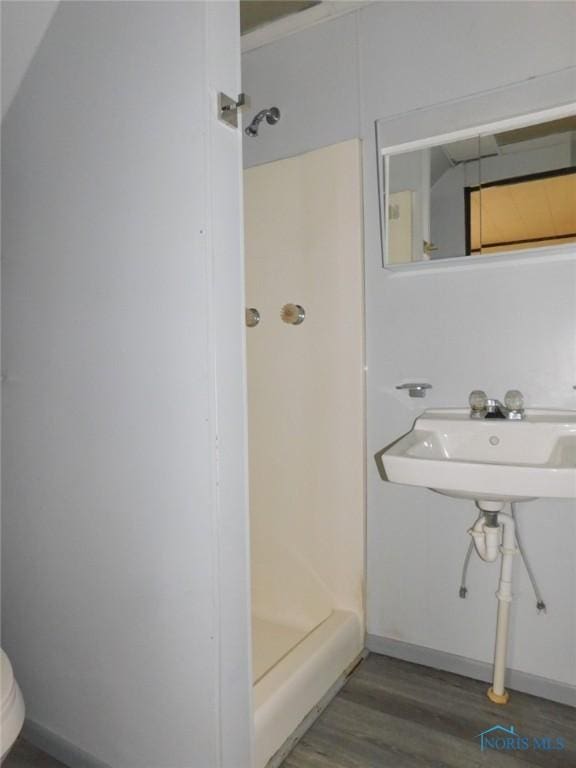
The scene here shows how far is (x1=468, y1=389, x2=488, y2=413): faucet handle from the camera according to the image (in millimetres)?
1579

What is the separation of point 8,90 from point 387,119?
1.16 metres

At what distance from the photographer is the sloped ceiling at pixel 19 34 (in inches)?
51.0

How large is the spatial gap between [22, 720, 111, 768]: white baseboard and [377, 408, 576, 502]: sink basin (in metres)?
1.08

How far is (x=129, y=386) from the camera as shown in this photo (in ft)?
3.83

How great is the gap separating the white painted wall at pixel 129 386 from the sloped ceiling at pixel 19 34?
36 millimetres

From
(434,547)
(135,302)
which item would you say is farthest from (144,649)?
(434,547)

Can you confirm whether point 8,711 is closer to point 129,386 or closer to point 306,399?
point 129,386

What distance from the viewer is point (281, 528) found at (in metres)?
2.00

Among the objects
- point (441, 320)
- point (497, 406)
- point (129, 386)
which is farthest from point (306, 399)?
point (129, 386)

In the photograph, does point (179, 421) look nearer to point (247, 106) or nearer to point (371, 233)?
point (247, 106)

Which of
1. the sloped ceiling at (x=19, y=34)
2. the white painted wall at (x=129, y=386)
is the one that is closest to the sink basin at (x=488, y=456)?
the white painted wall at (x=129, y=386)

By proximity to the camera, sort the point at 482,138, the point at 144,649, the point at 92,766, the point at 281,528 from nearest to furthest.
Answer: the point at 144,649
the point at 92,766
the point at 482,138
the point at 281,528

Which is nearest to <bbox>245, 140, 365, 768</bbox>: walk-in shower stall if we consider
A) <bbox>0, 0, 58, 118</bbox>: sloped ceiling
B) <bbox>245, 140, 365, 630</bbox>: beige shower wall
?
<bbox>245, 140, 365, 630</bbox>: beige shower wall

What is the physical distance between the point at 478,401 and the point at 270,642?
1.15 m
